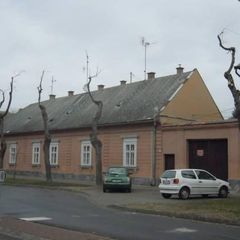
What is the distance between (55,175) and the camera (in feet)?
166

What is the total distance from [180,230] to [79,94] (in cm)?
4302

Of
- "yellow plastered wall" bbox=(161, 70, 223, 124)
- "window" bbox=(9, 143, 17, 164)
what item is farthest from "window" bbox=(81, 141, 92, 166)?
"window" bbox=(9, 143, 17, 164)

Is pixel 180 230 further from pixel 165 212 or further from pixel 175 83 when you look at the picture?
pixel 175 83

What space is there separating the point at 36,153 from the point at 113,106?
38.4ft

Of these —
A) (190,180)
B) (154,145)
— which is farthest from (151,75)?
(190,180)

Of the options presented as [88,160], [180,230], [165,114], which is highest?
[165,114]

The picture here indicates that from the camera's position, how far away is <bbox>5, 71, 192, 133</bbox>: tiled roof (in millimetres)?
41875

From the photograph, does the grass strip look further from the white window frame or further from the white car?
the white window frame

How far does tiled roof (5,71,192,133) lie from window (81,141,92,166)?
1.58 meters

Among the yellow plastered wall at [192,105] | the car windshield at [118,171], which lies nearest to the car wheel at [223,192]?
the car windshield at [118,171]

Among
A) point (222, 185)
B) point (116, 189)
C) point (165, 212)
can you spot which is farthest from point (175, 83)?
A: point (165, 212)

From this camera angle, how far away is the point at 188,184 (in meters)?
27.6

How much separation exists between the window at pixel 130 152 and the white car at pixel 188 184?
12.8 meters

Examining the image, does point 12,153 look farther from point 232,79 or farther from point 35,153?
point 232,79
